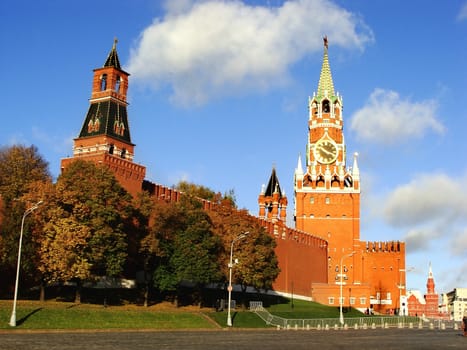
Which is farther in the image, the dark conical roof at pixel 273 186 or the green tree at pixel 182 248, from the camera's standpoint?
the dark conical roof at pixel 273 186

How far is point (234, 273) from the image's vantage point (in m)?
64.4

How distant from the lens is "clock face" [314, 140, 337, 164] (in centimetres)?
11119

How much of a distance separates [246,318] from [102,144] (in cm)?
2175

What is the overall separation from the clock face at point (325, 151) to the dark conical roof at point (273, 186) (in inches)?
367

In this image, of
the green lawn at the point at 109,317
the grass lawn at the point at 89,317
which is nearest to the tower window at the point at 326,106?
the green lawn at the point at 109,317

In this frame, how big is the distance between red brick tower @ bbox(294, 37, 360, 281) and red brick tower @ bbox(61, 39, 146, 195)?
49137 mm

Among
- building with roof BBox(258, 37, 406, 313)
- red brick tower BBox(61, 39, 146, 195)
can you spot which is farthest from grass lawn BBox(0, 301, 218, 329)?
building with roof BBox(258, 37, 406, 313)

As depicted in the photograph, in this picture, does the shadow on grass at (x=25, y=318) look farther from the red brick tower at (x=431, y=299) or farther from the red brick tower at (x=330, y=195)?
the red brick tower at (x=431, y=299)

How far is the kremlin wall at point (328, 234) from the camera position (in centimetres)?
9481

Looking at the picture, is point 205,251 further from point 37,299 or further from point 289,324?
point 37,299

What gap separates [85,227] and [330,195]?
66.8m

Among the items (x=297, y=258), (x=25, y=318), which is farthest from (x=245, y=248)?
(x=25, y=318)

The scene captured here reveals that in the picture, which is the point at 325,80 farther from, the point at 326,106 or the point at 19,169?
the point at 19,169

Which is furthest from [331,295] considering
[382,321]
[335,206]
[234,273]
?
[234,273]
